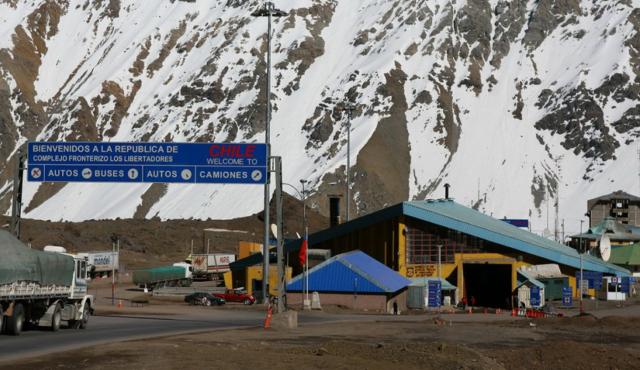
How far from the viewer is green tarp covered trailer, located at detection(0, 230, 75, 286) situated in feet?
114

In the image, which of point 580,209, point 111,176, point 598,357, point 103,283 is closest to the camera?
point 598,357

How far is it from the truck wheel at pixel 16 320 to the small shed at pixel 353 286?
29693mm

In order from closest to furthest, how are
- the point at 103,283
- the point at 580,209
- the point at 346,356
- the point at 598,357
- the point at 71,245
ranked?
1. the point at 346,356
2. the point at 598,357
3. the point at 103,283
4. the point at 71,245
5. the point at 580,209

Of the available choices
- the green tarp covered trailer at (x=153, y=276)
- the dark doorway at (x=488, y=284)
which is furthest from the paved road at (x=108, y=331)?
the green tarp covered trailer at (x=153, y=276)

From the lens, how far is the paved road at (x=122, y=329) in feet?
104

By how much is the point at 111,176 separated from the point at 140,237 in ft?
317

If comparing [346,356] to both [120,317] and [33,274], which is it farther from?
[120,317]

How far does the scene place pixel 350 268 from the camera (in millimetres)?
65688

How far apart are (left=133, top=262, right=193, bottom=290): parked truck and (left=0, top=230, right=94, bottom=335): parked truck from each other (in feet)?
175

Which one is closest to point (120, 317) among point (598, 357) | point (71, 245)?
point (598, 357)

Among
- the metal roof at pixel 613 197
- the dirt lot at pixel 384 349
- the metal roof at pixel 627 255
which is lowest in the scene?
the dirt lot at pixel 384 349

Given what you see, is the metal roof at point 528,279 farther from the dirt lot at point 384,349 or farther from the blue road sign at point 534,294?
the dirt lot at point 384,349

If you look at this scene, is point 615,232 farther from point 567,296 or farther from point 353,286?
point 353,286

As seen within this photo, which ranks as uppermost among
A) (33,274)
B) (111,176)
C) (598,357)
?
(111,176)
